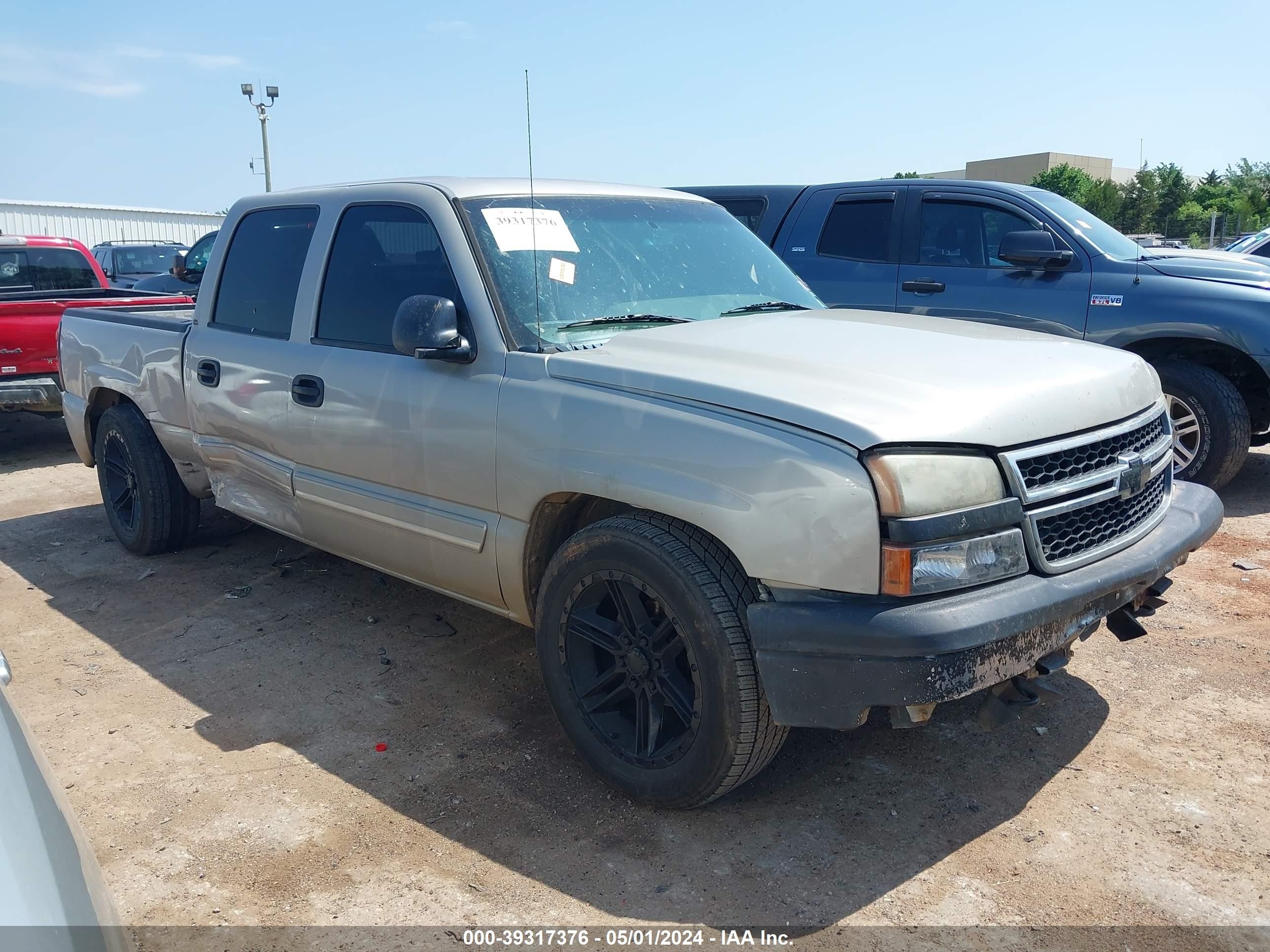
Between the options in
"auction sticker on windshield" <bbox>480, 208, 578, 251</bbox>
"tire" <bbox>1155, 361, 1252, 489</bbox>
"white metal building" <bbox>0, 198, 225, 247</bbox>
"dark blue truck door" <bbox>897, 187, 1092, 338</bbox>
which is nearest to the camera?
"auction sticker on windshield" <bbox>480, 208, 578, 251</bbox>

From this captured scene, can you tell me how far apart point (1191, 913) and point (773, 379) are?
1.73 metres

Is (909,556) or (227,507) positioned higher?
(909,556)

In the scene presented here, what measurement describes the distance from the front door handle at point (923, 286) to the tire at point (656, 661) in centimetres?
451

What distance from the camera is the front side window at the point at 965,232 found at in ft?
22.2

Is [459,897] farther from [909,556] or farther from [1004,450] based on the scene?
[1004,450]

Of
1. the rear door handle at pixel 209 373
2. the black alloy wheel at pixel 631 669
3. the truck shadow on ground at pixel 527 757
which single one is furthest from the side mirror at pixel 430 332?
the rear door handle at pixel 209 373

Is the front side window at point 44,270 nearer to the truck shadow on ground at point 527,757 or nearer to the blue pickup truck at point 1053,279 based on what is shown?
the truck shadow on ground at point 527,757

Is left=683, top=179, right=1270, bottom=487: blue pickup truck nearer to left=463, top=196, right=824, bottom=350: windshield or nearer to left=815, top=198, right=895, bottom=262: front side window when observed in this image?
left=815, top=198, right=895, bottom=262: front side window

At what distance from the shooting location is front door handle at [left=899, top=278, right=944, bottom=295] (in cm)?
683

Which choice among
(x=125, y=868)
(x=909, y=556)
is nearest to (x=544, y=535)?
(x=909, y=556)

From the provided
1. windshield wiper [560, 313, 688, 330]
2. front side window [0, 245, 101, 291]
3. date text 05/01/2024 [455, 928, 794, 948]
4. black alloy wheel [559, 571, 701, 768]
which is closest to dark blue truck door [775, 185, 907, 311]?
windshield wiper [560, 313, 688, 330]

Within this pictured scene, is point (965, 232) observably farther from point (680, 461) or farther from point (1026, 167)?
point (1026, 167)

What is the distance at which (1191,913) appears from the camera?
254 centimetres

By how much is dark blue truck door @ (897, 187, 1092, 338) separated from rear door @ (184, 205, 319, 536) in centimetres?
416
